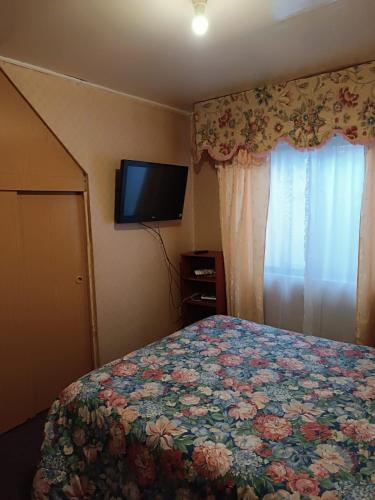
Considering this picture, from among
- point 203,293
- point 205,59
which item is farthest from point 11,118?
point 203,293

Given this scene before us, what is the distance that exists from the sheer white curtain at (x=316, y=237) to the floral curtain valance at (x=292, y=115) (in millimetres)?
171

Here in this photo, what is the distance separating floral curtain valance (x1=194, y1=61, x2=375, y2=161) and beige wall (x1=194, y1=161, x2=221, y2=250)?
0.26 m

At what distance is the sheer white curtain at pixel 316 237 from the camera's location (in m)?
2.81

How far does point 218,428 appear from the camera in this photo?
1382 millimetres

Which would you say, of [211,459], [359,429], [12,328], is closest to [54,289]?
[12,328]

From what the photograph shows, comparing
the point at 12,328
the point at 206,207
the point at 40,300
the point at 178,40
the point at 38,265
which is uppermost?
the point at 178,40

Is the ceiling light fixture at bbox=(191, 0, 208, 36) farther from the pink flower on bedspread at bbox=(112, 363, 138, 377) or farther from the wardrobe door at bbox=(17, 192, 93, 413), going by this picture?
the pink flower on bedspread at bbox=(112, 363, 138, 377)

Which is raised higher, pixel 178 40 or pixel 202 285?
pixel 178 40

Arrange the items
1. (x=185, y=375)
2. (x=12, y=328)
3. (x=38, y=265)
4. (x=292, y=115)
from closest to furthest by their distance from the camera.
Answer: (x=185, y=375), (x=12, y=328), (x=38, y=265), (x=292, y=115)

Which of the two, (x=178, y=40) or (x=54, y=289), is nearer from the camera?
(x=178, y=40)

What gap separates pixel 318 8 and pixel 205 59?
811mm

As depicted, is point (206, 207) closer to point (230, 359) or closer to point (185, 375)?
point (230, 359)

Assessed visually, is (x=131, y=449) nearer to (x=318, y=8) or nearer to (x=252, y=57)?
(x=318, y=8)

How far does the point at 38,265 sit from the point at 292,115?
2.32 m
